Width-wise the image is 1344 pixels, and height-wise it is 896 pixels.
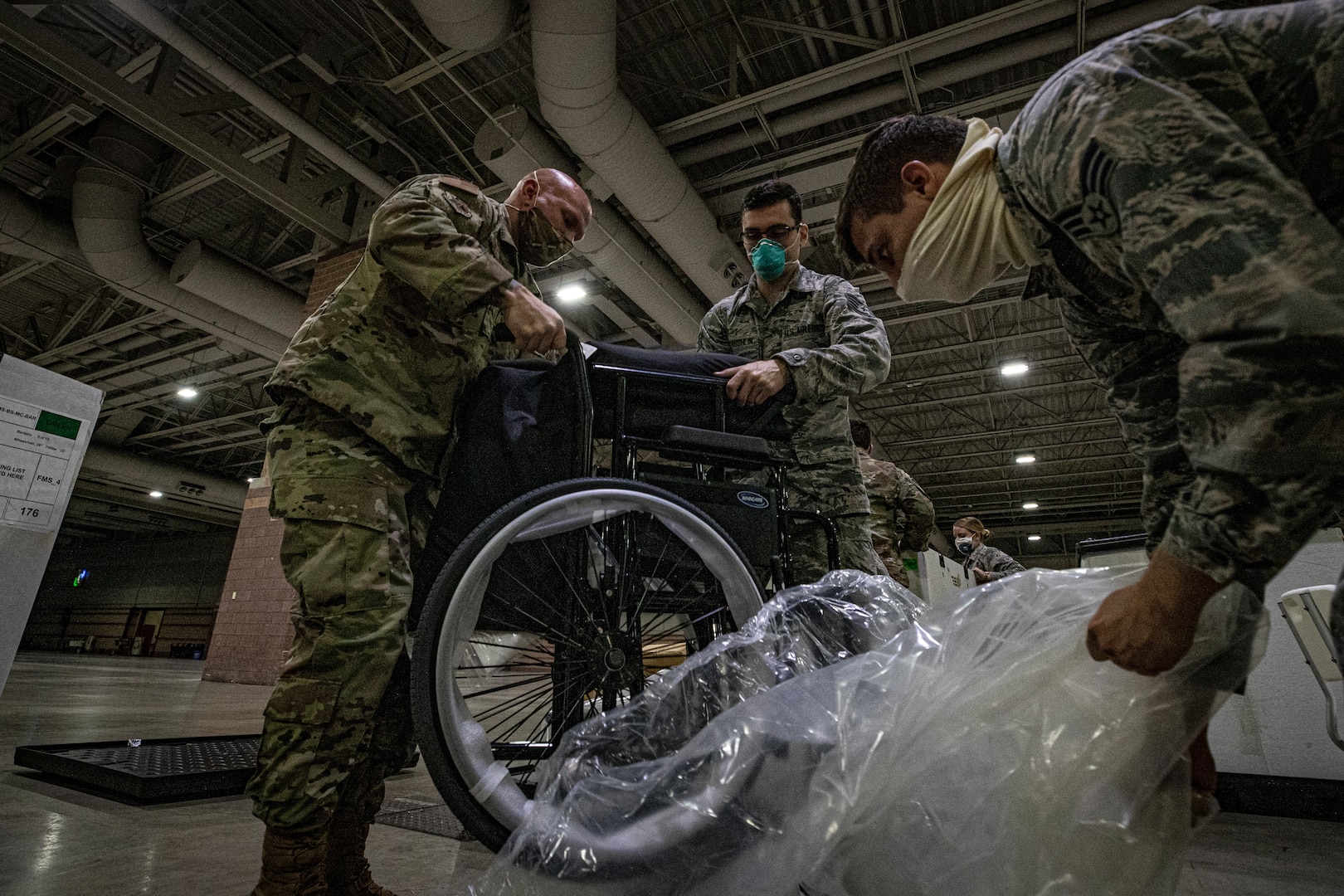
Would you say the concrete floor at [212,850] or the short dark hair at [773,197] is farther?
the short dark hair at [773,197]

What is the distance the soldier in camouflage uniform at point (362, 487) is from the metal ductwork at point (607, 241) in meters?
3.21

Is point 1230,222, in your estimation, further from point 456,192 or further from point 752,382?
point 456,192

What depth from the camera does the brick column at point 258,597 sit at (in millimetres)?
5043

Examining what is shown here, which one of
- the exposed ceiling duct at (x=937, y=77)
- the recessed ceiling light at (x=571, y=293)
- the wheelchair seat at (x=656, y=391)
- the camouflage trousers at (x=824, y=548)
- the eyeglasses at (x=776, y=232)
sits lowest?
the camouflage trousers at (x=824, y=548)

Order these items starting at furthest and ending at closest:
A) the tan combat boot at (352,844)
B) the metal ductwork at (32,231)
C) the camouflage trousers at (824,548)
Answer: the metal ductwork at (32,231), the camouflage trousers at (824,548), the tan combat boot at (352,844)

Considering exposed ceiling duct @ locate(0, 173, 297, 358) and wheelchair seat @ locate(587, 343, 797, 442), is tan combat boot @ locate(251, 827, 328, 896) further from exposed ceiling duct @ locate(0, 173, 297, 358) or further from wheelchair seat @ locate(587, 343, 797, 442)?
exposed ceiling duct @ locate(0, 173, 297, 358)

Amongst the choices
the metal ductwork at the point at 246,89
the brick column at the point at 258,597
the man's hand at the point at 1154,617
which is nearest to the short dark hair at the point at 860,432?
the man's hand at the point at 1154,617

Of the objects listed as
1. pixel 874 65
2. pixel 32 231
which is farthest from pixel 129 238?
pixel 874 65

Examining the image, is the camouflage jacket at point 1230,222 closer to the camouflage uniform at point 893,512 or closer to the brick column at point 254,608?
the camouflage uniform at point 893,512

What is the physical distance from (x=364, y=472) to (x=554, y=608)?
43 centimetres

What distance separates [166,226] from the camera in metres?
6.30

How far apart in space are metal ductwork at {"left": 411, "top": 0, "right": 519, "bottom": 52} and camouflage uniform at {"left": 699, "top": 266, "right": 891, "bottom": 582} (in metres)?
2.35

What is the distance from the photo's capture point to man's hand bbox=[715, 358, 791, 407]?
1.45 meters

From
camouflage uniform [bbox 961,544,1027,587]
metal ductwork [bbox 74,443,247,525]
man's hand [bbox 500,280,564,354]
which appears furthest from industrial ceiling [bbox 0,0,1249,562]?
metal ductwork [bbox 74,443,247,525]
